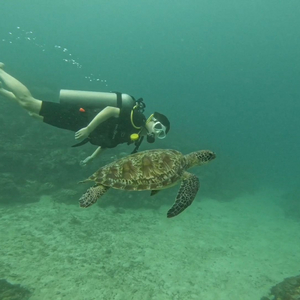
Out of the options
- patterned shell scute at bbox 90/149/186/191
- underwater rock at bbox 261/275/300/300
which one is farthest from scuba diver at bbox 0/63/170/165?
underwater rock at bbox 261/275/300/300

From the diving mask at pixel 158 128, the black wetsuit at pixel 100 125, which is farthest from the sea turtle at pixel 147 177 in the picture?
the black wetsuit at pixel 100 125

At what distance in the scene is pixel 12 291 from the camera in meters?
5.25

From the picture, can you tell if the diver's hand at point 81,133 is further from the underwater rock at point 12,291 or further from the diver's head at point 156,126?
the underwater rock at point 12,291

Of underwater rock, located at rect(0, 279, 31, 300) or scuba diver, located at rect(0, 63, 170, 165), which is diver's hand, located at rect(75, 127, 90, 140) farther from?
underwater rock, located at rect(0, 279, 31, 300)

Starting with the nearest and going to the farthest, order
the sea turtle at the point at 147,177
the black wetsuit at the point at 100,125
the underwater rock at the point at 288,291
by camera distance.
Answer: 1. the sea turtle at the point at 147,177
2. the black wetsuit at the point at 100,125
3. the underwater rock at the point at 288,291

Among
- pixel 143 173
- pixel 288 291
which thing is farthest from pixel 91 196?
pixel 288 291

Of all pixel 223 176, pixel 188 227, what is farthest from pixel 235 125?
pixel 188 227

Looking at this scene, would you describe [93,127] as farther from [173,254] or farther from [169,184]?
[173,254]

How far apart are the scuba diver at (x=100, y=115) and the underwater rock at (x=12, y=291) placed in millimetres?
3975

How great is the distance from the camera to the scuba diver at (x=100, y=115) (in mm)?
5164

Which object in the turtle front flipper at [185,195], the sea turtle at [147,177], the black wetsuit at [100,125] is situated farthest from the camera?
the black wetsuit at [100,125]

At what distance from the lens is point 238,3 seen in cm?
9256

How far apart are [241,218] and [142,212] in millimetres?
7984

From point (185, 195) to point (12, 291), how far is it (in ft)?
15.8
